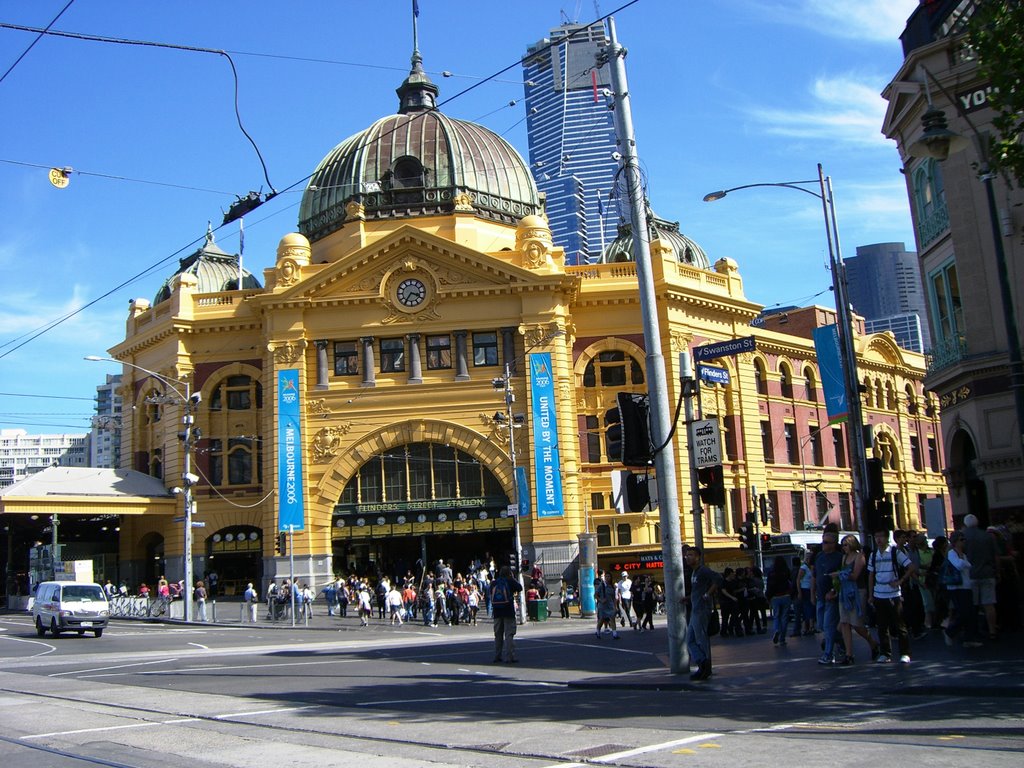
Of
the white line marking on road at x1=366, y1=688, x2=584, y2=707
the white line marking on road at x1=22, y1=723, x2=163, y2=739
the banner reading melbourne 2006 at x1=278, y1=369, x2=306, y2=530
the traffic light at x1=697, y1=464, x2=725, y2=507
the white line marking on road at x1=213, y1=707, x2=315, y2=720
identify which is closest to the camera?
the white line marking on road at x1=22, y1=723, x2=163, y2=739

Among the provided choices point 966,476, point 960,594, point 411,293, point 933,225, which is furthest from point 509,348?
point 960,594

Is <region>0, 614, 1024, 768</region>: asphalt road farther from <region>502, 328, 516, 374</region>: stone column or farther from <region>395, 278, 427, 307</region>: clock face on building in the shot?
<region>395, 278, 427, 307</region>: clock face on building

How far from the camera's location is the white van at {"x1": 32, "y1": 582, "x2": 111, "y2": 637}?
106ft

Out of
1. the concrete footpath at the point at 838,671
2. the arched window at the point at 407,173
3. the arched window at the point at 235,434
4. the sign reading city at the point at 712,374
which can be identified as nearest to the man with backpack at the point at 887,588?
the concrete footpath at the point at 838,671

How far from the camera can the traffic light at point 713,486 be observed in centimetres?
1628

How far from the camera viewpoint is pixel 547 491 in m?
46.6

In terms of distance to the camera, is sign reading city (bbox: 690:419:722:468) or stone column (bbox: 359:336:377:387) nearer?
sign reading city (bbox: 690:419:722:468)

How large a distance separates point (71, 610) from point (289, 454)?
54.2 ft

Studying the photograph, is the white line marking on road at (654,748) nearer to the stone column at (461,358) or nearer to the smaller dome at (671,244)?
the stone column at (461,358)

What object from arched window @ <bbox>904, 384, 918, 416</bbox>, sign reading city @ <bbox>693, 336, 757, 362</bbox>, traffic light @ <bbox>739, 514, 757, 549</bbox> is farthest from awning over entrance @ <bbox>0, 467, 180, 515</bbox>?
arched window @ <bbox>904, 384, 918, 416</bbox>

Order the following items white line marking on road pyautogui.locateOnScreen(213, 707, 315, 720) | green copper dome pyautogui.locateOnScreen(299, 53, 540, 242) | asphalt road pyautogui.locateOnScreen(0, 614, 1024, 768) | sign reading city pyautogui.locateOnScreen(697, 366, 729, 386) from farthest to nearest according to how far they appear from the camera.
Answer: green copper dome pyautogui.locateOnScreen(299, 53, 540, 242) → sign reading city pyautogui.locateOnScreen(697, 366, 729, 386) → white line marking on road pyautogui.locateOnScreen(213, 707, 315, 720) → asphalt road pyautogui.locateOnScreen(0, 614, 1024, 768)

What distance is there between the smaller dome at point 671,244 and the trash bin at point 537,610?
22230 mm

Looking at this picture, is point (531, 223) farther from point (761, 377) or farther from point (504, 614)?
point (504, 614)

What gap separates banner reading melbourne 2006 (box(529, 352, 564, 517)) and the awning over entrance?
18.3 meters
